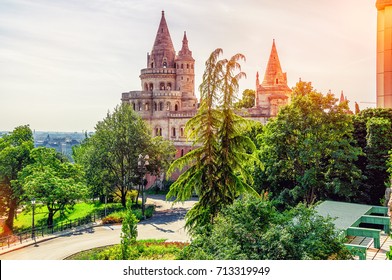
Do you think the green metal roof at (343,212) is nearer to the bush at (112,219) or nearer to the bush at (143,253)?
the bush at (143,253)

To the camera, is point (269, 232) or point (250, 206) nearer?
point (269, 232)

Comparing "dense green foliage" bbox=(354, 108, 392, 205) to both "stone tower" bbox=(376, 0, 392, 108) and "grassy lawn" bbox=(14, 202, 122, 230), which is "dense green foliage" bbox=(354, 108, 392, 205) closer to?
"stone tower" bbox=(376, 0, 392, 108)

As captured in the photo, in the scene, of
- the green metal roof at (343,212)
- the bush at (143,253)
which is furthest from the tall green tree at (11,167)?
the green metal roof at (343,212)

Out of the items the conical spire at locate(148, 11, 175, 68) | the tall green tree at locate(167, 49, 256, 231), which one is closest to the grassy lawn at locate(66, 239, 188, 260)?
the tall green tree at locate(167, 49, 256, 231)

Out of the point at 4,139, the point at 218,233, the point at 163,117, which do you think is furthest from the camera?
the point at 163,117

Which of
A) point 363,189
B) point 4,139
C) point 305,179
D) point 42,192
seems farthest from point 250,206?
point 4,139

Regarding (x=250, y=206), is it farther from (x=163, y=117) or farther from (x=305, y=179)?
(x=163, y=117)

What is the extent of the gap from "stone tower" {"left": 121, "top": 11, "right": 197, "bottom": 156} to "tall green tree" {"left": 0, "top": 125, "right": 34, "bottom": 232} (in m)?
16.6

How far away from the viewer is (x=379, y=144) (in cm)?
2250

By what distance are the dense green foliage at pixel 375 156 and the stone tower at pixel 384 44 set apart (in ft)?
5.41

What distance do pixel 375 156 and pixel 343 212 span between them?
22.8ft
